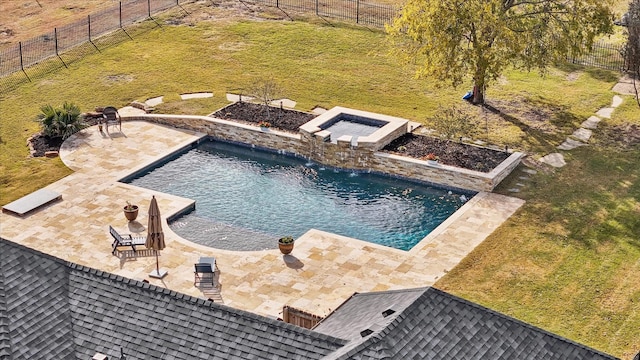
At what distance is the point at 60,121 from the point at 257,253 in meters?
15.4

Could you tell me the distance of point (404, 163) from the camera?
45.9 meters

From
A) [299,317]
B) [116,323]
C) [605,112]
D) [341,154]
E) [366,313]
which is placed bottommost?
[299,317]

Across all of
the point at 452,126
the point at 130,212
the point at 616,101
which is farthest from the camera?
the point at 616,101

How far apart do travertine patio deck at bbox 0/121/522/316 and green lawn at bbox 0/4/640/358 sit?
1.21m

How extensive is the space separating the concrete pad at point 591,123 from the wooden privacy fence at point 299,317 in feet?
73.4

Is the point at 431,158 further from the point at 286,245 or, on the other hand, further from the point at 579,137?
the point at 286,245

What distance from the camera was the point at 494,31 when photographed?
1908 inches

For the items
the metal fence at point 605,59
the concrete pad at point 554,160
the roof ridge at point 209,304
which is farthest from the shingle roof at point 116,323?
the metal fence at point 605,59

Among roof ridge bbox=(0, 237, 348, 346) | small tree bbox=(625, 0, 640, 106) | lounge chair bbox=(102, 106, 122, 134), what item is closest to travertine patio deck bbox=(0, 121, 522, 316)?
lounge chair bbox=(102, 106, 122, 134)

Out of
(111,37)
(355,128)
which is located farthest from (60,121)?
(355,128)

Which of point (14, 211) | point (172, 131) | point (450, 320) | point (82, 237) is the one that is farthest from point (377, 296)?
point (172, 131)

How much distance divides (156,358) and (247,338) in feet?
7.12

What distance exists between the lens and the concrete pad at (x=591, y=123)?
50.3m

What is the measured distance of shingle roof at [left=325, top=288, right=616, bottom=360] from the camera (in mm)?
23359
